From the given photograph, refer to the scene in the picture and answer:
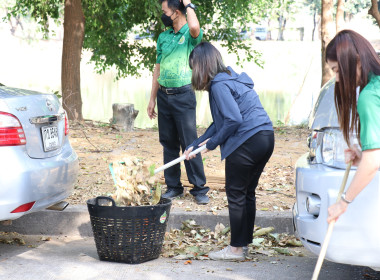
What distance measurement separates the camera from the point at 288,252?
17.1 ft

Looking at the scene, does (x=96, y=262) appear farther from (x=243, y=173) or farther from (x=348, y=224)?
(x=348, y=224)

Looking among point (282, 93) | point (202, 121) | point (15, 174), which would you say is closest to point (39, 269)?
point (15, 174)

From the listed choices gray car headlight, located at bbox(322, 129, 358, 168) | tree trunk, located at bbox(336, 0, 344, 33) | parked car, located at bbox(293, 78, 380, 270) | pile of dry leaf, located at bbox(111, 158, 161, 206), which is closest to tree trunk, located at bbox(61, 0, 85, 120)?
tree trunk, located at bbox(336, 0, 344, 33)

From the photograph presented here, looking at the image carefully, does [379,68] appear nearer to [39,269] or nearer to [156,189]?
[156,189]

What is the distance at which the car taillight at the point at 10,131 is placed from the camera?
176 inches

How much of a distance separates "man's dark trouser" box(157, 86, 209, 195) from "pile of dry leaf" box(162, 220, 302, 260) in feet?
2.24

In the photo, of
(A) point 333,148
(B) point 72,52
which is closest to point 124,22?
(B) point 72,52

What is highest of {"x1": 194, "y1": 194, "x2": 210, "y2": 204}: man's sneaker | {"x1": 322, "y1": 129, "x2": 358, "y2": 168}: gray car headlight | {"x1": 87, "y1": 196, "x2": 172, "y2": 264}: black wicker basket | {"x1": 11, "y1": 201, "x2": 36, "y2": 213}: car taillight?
{"x1": 322, "y1": 129, "x2": 358, "y2": 168}: gray car headlight

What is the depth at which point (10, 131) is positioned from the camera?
14.8ft

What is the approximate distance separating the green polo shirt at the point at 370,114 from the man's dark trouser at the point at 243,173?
66.2 inches

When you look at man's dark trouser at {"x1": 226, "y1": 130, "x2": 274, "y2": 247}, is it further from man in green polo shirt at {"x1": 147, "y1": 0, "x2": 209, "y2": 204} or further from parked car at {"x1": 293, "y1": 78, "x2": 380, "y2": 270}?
man in green polo shirt at {"x1": 147, "y1": 0, "x2": 209, "y2": 204}

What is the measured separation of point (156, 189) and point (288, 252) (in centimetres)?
126

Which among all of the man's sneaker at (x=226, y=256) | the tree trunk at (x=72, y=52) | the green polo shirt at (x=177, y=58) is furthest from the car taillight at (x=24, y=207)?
the tree trunk at (x=72, y=52)

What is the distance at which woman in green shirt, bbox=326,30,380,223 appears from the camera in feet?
9.79
